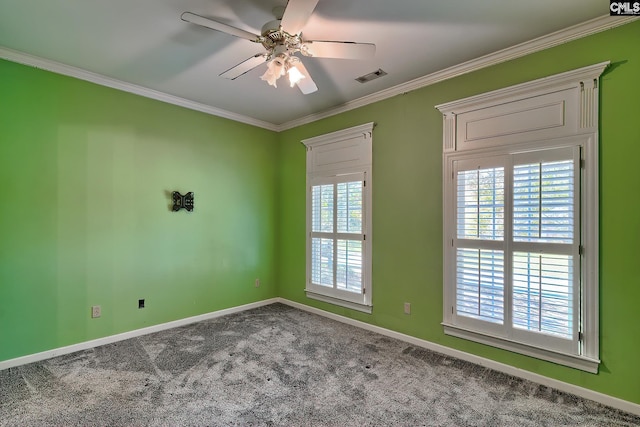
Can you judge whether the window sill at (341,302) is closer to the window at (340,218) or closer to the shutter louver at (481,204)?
the window at (340,218)

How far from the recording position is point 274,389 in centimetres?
244

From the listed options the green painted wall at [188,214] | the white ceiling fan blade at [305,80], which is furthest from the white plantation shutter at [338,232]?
the white ceiling fan blade at [305,80]

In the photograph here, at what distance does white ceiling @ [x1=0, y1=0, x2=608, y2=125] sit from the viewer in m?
2.14

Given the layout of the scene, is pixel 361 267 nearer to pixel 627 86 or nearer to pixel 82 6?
pixel 627 86

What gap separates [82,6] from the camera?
2.15 meters

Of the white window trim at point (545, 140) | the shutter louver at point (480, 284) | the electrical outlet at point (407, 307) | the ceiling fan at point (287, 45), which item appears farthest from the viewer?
the electrical outlet at point (407, 307)

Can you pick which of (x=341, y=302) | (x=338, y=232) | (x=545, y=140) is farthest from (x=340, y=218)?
(x=545, y=140)

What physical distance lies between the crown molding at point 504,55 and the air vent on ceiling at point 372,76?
0.34m

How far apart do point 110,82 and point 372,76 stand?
9.04 ft

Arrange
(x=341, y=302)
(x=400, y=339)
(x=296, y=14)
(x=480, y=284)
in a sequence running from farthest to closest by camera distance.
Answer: (x=341, y=302) → (x=400, y=339) → (x=480, y=284) → (x=296, y=14)

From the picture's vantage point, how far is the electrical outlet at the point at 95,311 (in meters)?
3.20

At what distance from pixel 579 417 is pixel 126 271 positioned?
4181 mm

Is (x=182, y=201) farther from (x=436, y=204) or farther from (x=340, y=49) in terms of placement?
(x=436, y=204)

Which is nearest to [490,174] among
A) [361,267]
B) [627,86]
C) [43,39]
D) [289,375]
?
[627,86]
